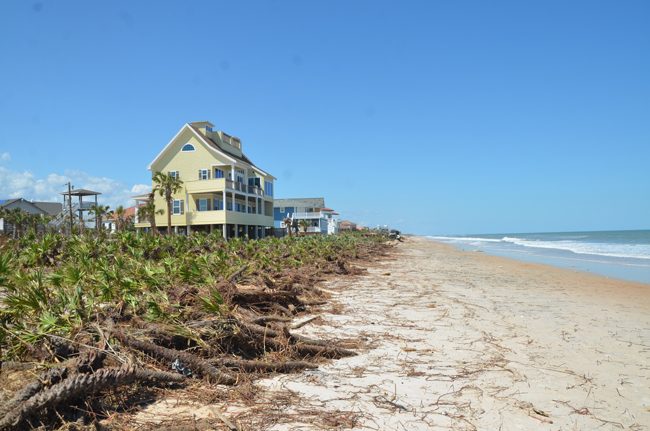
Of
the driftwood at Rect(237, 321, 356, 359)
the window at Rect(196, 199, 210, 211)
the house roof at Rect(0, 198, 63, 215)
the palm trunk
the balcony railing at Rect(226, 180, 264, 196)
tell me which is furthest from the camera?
the house roof at Rect(0, 198, 63, 215)

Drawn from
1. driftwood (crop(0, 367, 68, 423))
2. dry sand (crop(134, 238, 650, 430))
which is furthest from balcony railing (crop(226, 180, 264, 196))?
driftwood (crop(0, 367, 68, 423))

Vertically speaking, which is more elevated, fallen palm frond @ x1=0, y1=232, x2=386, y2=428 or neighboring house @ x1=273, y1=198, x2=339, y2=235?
neighboring house @ x1=273, y1=198, x2=339, y2=235

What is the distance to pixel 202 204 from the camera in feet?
129

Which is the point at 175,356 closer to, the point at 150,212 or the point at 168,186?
the point at 168,186

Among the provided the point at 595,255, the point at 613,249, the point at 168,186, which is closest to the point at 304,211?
the point at 168,186

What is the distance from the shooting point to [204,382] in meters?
4.08

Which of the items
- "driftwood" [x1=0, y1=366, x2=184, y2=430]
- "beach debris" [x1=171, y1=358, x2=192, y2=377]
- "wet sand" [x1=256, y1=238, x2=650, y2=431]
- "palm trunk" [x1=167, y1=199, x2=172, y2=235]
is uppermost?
"palm trunk" [x1=167, y1=199, x2=172, y2=235]

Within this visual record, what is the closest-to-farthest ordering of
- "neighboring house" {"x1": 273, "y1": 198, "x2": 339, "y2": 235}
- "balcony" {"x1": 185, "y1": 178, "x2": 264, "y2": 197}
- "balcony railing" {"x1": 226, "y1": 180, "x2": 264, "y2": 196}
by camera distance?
"balcony" {"x1": 185, "y1": 178, "x2": 264, "y2": 197}
"balcony railing" {"x1": 226, "y1": 180, "x2": 264, "y2": 196}
"neighboring house" {"x1": 273, "y1": 198, "x2": 339, "y2": 235}

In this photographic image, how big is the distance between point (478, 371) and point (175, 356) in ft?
10.6

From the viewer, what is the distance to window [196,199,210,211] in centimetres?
3909

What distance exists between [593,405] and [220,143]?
41599mm

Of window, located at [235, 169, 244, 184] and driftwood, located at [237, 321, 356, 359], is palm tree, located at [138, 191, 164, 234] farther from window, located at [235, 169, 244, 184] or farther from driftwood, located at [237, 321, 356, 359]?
driftwood, located at [237, 321, 356, 359]

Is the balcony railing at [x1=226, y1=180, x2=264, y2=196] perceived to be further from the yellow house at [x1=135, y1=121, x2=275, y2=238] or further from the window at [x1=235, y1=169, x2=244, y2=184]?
the window at [x1=235, y1=169, x2=244, y2=184]

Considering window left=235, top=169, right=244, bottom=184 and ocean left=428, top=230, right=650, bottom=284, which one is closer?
ocean left=428, top=230, right=650, bottom=284
